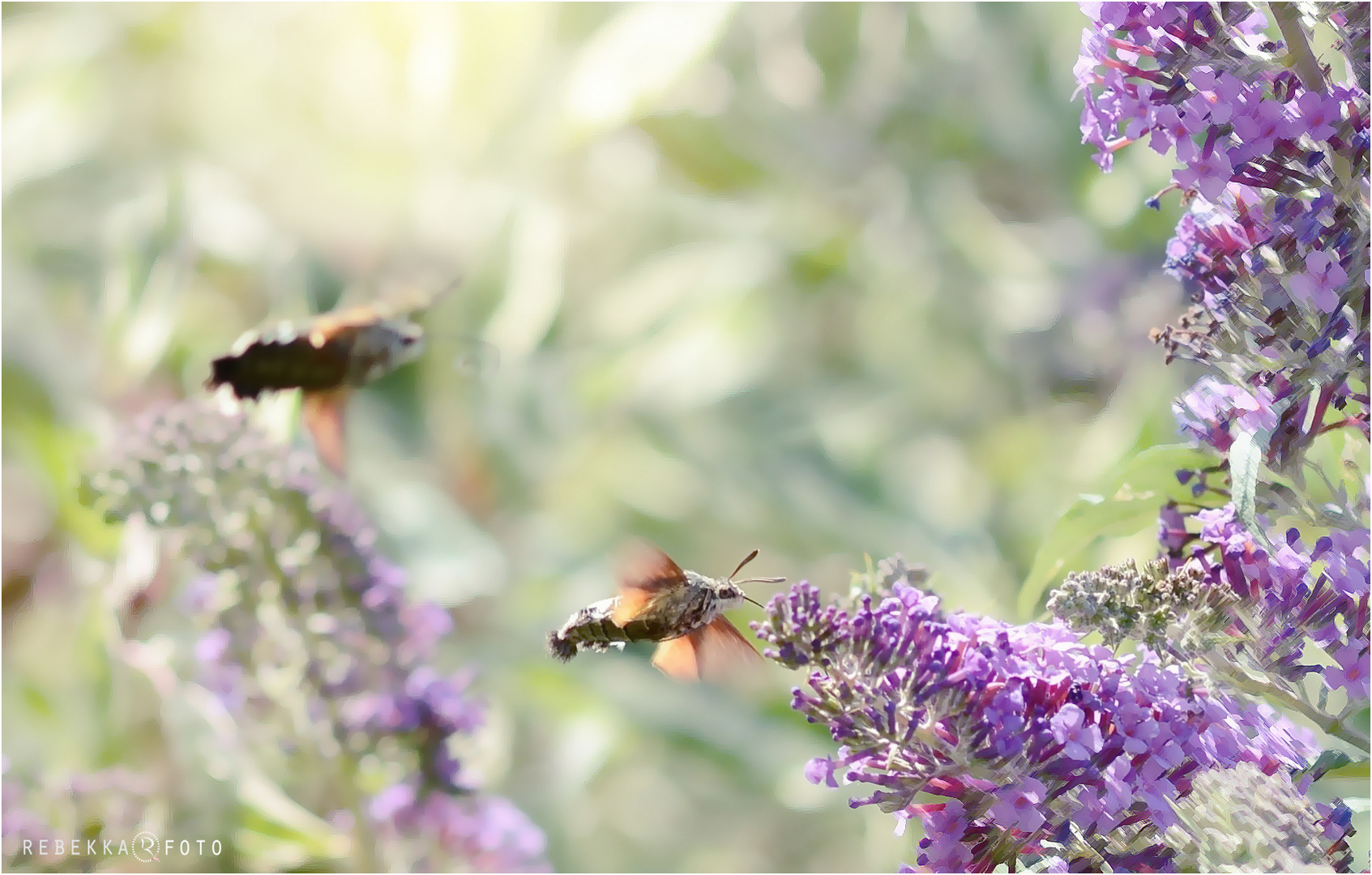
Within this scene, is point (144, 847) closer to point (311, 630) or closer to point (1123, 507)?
point (311, 630)

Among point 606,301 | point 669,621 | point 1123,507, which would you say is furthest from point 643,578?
point 606,301

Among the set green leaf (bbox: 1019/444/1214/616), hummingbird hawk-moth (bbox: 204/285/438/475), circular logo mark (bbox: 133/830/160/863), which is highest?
hummingbird hawk-moth (bbox: 204/285/438/475)

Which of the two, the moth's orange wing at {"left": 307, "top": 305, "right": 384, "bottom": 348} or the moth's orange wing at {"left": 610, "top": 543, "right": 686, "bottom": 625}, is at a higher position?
the moth's orange wing at {"left": 307, "top": 305, "right": 384, "bottom": 348}

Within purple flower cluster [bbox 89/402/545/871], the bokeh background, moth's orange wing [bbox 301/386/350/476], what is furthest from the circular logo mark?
the bokeh background

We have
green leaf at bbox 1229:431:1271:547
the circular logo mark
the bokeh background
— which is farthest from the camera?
the bokeh background

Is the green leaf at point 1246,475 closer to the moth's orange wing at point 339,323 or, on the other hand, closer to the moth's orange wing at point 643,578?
the moth's orange wing at point 643,578

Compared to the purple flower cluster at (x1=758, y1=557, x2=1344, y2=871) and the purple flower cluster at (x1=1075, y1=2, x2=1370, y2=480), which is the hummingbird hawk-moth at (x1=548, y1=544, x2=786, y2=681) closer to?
the purple flower cluster at (x1=758, y1=557, x2=1344, y2=871)
